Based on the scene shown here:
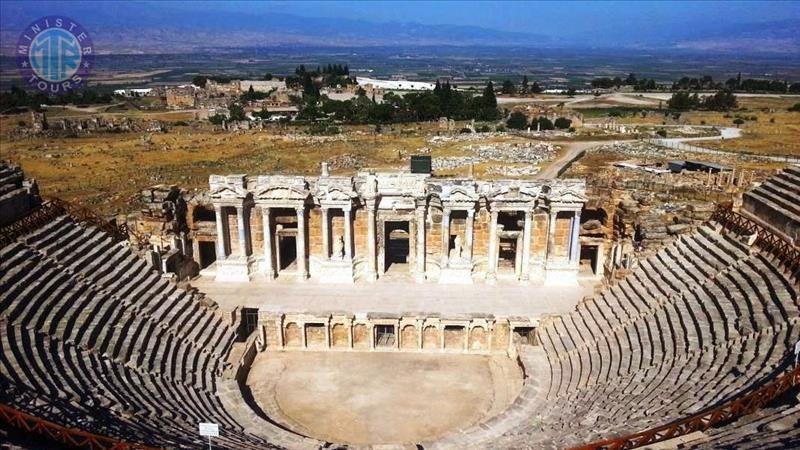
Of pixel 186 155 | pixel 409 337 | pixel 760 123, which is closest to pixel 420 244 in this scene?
pixel 409 337

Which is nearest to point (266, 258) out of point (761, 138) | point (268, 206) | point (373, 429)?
point (268, 206)

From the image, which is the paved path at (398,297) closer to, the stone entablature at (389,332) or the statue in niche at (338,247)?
the stone entablature at (389,332)

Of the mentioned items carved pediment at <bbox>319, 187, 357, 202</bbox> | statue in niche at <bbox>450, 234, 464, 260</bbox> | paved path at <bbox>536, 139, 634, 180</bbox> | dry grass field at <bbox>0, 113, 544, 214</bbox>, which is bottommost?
dry grass field at <bbox>0, 113, 544, 214</bbox>

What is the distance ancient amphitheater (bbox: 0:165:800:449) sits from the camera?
17.6m

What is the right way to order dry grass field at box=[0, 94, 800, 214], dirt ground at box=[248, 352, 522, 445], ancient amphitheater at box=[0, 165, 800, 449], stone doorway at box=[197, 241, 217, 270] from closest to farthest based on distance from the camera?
ancient amphitheater at box=[0, 165, 800, 449], dirt ground at box=[248, 352, 522, 445], stone doorway at box=[197, 241, 217, 270], dry grass field at box=[0, 94, 800, 214]

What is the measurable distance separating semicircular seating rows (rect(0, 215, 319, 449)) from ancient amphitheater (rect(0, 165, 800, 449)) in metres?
0.09

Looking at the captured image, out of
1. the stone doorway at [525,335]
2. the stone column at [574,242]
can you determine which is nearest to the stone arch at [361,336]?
the stone doorway at [525,335]

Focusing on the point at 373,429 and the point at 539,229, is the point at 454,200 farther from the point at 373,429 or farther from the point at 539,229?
the point at 373,429

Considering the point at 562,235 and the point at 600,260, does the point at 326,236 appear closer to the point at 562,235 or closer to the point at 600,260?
the point at 562,235

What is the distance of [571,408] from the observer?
2061 cm

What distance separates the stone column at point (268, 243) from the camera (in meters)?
32.7

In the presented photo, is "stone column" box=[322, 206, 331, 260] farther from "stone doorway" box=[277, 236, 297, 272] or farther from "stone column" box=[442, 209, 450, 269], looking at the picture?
"stone column" box=[442, 209, 450, 269]

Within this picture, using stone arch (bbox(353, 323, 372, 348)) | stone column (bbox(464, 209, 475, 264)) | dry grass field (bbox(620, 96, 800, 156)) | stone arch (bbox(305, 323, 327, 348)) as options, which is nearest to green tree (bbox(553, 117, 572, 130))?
dry grass field (bbox(620, 96, 800, 156))

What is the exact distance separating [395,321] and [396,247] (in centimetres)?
1029
